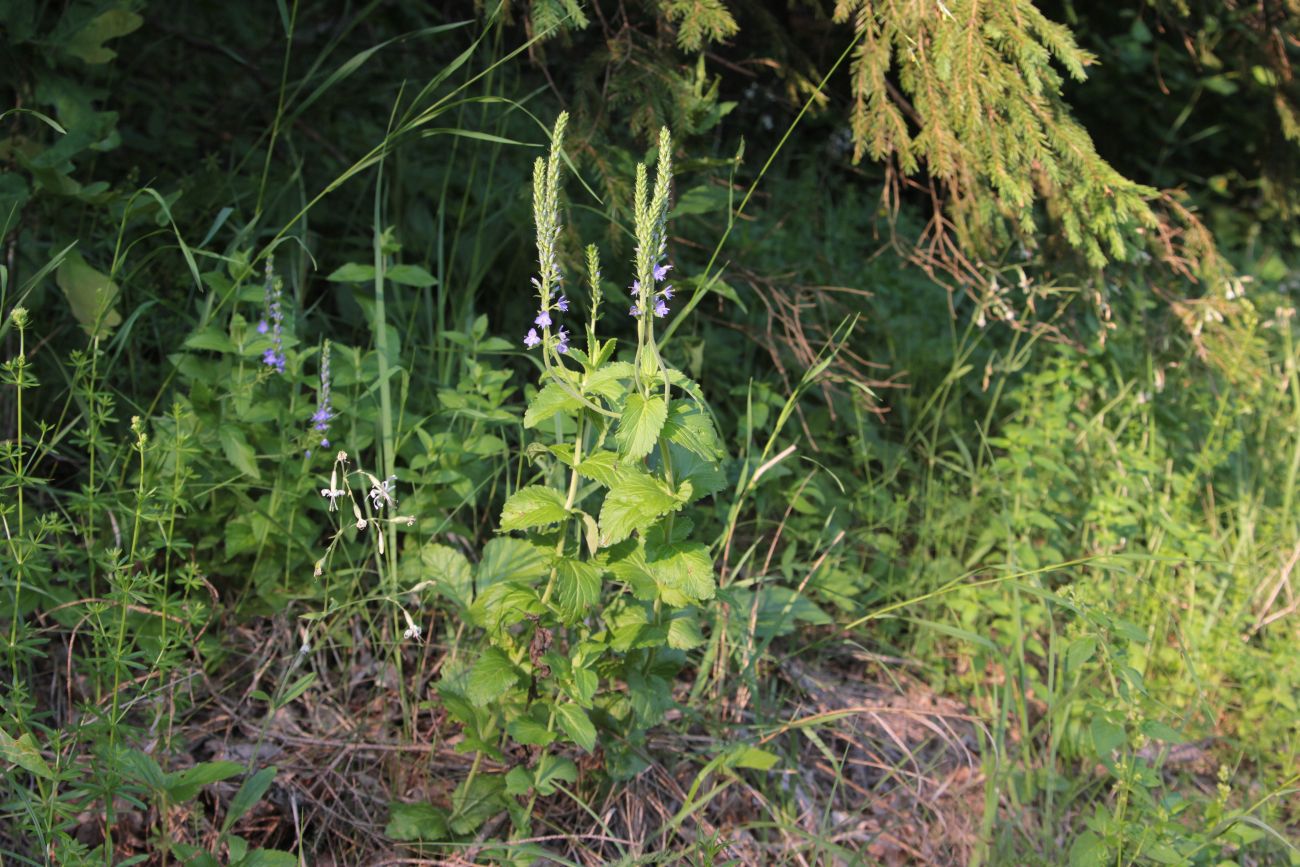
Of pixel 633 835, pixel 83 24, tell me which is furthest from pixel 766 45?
pixel 633 835

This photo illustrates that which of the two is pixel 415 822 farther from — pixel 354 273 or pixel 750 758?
pixel 354 273

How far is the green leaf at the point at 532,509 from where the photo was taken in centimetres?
187

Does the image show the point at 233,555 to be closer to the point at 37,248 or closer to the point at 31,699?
the point at 31,699

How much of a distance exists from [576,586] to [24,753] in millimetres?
832

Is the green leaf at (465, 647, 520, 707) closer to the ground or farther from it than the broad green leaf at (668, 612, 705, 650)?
closer to the ground

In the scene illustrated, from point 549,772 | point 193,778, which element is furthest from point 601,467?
point 193,778

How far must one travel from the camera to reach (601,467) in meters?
1.84

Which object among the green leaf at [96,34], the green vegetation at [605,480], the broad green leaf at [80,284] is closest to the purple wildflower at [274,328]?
the green vegetation at [605,480]

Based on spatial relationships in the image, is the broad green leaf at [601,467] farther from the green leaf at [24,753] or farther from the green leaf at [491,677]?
the green leaf at [24,753]

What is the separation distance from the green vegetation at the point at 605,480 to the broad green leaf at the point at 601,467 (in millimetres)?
11

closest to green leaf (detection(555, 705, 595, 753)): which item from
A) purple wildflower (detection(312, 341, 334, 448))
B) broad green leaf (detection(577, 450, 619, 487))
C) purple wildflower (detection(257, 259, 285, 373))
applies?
broad green leaf (detection(577, 450, 619, 487))

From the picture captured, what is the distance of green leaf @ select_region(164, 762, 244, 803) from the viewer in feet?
6.06

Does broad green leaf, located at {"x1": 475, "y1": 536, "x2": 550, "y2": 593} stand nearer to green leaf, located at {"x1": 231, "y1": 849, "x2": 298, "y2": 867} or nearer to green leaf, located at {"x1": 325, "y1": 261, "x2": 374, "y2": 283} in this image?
green leaf, located at {"x1": 231, "y1": 849, "x2": 298, "y2": 867}

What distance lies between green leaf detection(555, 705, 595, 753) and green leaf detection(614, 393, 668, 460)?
47 cm
